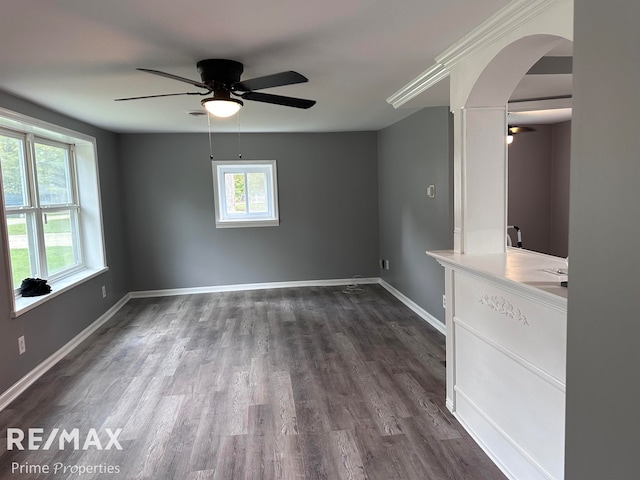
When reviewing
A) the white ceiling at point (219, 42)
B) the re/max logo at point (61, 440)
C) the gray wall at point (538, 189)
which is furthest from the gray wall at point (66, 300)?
the gray wall at point (538, 189)

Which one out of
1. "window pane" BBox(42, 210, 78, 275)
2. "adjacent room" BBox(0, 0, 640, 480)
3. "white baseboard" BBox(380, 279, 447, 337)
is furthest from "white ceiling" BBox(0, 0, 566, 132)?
"white baseboard" BBox(380, 279, 447, 337)

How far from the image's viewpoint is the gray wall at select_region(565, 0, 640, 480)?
34.6 inches

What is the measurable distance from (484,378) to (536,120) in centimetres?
436

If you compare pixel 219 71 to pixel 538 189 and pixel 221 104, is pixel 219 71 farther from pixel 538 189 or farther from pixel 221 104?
pixel 538 189

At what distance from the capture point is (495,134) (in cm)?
247

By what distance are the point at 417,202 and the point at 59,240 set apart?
375 centimetres

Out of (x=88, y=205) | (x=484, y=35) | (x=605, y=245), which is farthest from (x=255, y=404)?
(x=88, y=205)

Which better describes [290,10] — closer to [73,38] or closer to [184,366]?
[73,38]

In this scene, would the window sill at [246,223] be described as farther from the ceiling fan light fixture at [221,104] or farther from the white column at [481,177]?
the white column at [481,177]

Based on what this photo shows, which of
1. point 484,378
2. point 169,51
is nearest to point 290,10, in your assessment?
point 169,51

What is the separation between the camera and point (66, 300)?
3920 millimetres

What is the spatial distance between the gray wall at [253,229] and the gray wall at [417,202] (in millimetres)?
387

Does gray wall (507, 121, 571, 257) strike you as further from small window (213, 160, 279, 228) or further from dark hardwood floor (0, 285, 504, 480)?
small window (213, 160, 279, 228)

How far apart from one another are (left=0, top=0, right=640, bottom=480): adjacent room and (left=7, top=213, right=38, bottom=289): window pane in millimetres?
35
